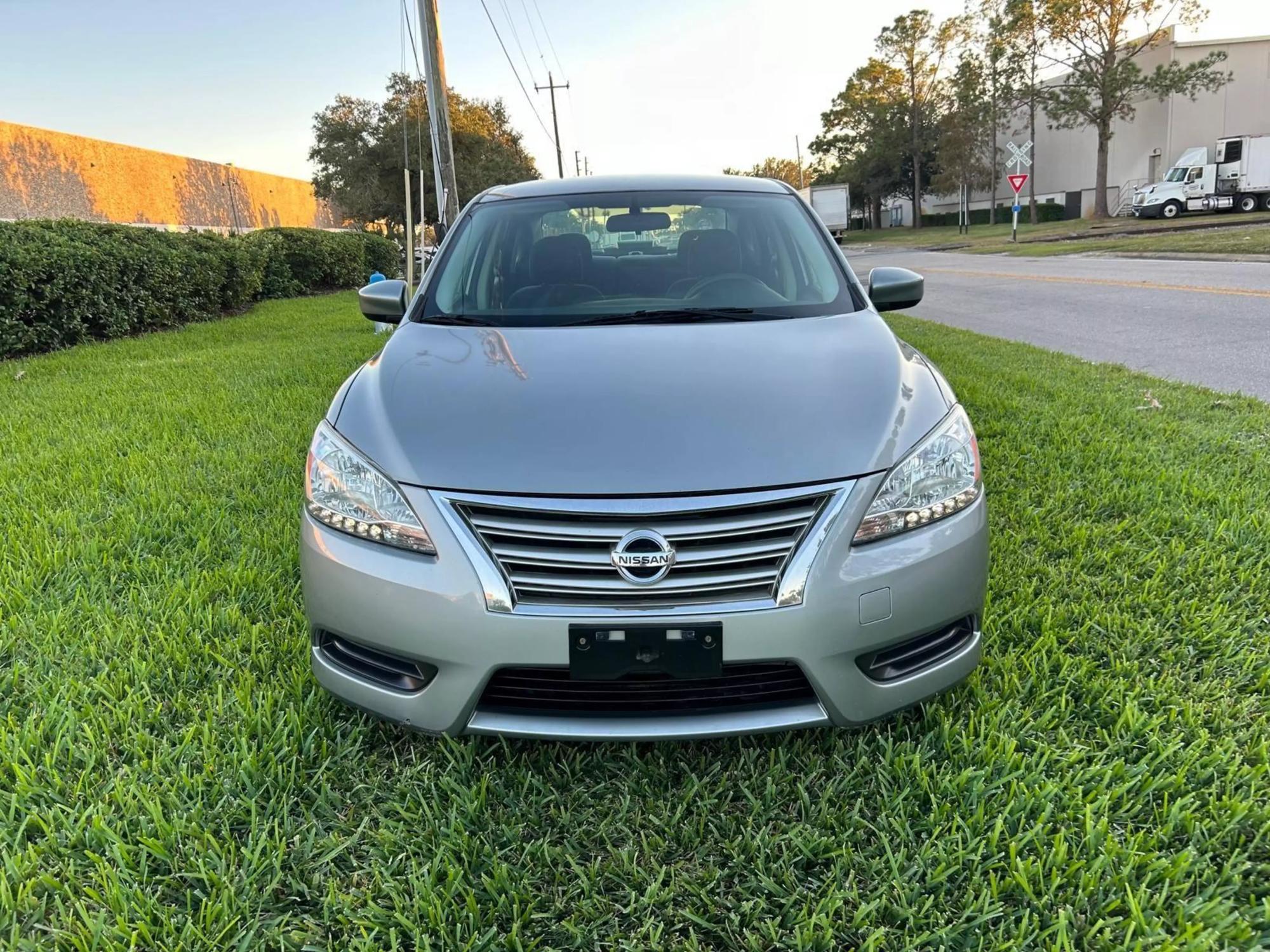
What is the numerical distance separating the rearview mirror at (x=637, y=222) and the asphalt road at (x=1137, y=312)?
4488 mm

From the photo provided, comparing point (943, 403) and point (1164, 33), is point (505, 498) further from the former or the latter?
point (1164, 33)

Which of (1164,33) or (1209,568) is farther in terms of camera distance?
(1164,33)

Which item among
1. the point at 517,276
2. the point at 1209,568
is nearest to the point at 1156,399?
the point at 1209,568

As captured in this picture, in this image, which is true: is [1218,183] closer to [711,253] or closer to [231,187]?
[711,253]

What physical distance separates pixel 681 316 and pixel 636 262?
1.75ft

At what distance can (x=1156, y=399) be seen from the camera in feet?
16.8

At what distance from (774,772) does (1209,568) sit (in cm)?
195

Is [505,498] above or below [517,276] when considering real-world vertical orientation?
below

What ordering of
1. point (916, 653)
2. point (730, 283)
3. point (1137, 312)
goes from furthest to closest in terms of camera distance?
point (1137, 312) → point (730, 283) → point (916, 653)

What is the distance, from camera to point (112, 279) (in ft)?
29.8

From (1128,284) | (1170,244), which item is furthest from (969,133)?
(1128,284)

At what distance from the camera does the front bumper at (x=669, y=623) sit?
167 centimetres

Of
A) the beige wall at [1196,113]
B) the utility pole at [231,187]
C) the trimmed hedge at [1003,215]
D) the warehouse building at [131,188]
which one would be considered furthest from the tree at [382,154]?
the trimmed hedge at [1003,215]

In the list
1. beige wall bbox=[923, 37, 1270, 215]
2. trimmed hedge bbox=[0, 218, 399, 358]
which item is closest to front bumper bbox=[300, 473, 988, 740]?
trimmed hedge bbox=[0, 218, 399, 358]
